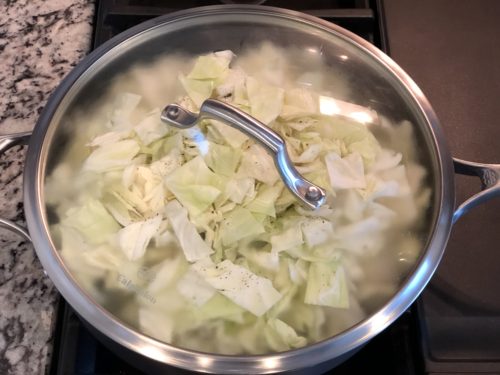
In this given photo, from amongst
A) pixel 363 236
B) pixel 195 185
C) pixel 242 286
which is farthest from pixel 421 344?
pixel 195 185

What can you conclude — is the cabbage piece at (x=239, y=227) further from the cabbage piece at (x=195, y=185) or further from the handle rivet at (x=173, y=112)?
the handle rivet at (x=173, y=112)

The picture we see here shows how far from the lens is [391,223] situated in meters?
0.82

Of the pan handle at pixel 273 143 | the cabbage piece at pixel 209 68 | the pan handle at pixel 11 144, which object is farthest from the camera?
the cabbage piece at pixel 209 68

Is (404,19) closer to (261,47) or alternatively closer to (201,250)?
(261,47)

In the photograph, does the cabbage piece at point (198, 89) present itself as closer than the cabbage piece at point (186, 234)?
No

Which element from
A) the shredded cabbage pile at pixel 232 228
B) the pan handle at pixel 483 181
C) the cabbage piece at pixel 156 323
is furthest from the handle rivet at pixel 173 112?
the pan handle at pixel 483 181

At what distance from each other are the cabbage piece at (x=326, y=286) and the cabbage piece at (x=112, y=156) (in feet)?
1.04

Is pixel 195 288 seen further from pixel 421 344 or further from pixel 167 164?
pixel 421 344

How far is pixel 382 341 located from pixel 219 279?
1.09 ft


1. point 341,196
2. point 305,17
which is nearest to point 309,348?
point 341,196

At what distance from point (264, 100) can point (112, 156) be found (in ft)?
0.81

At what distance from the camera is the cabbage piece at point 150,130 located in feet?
2.68

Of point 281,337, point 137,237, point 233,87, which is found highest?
point 233,87

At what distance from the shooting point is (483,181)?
2.75 feet
